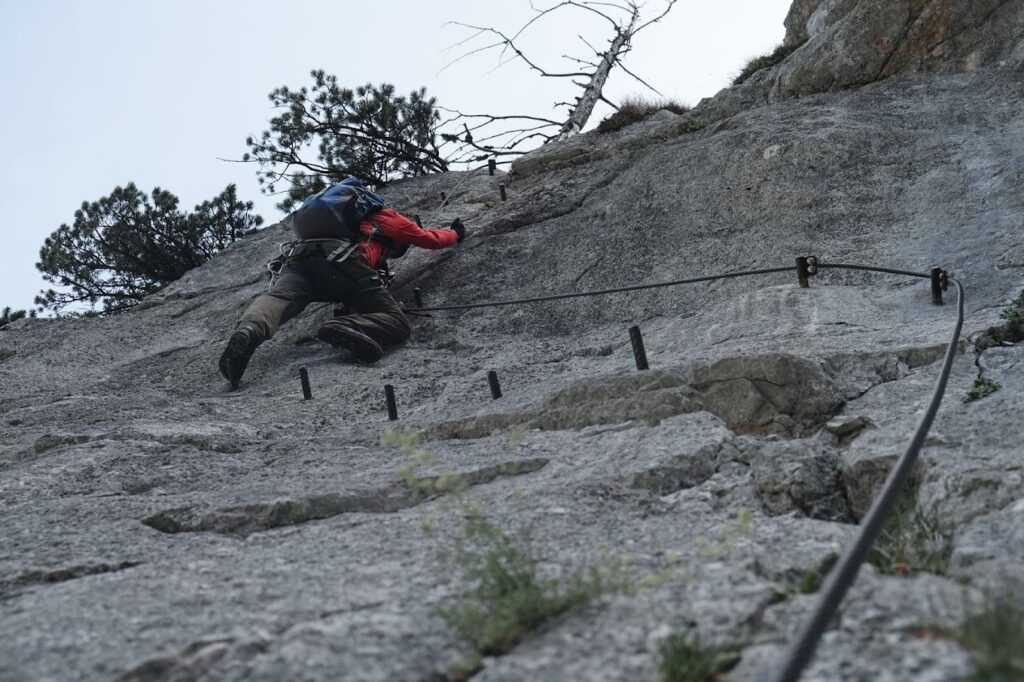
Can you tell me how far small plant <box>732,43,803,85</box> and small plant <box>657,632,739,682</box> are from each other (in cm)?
1122

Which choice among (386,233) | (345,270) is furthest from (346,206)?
(345,270)

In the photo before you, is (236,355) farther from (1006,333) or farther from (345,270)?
(1006,333)

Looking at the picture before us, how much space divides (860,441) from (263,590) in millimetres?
2617

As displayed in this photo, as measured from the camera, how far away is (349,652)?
263 cm

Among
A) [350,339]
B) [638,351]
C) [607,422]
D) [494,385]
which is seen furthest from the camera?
[350,339]

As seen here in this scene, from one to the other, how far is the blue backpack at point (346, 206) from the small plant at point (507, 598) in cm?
595

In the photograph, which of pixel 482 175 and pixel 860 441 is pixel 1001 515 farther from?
pixel 482 175

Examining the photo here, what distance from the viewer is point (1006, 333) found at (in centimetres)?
505

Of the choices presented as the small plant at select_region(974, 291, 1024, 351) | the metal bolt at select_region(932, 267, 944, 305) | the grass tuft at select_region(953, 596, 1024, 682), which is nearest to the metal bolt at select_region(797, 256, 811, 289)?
the metal bolt at select_region(932, 267, 944, 305)

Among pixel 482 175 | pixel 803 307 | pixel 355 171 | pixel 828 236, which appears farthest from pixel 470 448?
pixel 355 171

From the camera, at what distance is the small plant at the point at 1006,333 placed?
5.02 meters

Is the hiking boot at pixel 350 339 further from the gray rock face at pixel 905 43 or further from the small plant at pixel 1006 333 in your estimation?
the gray rock face at pixel 905 43

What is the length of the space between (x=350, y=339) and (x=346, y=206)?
56.3 inches

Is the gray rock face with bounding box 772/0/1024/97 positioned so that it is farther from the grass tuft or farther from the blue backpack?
the grass tuft
